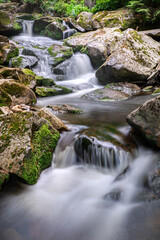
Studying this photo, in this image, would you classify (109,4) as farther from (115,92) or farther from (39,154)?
(39,154)

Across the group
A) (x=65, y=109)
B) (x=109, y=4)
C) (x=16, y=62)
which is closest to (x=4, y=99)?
(x=65, y=109)

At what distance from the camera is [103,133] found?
3.67 meters

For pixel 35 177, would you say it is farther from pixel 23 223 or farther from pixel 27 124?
pixel 27 124

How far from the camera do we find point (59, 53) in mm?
12469

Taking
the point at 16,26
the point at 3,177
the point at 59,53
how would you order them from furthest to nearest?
the point at 16,26, the point at 59,53, the point at 3,177

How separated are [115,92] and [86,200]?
21.9 feet

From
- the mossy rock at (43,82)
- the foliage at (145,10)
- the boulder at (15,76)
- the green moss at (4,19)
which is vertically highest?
the foliage at (145,10)

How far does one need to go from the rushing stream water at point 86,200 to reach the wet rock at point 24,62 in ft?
25.4

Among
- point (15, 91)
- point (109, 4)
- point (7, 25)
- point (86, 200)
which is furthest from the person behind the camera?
point (109, 4)

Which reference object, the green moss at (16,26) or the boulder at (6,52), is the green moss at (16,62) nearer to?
the boulder at (6,52)

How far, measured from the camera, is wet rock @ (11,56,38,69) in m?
9.92

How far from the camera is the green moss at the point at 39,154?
2.65 meters

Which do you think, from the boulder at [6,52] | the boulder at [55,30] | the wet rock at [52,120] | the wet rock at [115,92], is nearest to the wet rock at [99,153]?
the wet rock at [52,120]

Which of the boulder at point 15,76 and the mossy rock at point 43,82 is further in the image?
the mossy rock at point 43,82
